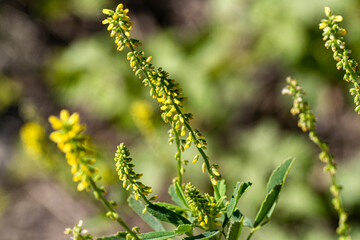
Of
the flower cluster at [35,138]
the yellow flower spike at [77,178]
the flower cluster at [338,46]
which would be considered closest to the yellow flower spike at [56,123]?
the yellow flower spike at [77,178]

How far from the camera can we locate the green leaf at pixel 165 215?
1.13 metres

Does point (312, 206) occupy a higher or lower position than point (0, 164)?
lower

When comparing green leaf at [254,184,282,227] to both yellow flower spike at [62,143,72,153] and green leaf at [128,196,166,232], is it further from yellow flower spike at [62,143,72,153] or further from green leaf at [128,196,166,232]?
yellow flower spike at [62,143,72,153]

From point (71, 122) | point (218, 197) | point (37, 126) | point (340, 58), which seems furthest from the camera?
point (37, 126)

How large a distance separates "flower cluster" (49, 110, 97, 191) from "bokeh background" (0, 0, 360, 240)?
8.70 ft

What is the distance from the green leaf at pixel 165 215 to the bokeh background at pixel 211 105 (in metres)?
2.37

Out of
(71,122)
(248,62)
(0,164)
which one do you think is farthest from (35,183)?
(71,122)

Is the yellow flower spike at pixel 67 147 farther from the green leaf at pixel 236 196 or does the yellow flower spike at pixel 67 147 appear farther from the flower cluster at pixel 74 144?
the green leaf at pixel 236 196

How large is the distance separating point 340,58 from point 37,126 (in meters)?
2.81

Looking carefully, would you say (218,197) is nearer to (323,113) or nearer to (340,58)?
(340,58)

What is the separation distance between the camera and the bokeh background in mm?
4523

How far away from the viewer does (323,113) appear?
5512mm

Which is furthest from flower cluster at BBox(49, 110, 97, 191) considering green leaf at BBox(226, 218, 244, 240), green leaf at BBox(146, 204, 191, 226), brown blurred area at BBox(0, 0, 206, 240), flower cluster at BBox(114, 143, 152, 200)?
brown blurred area at BBox(0, 0, 206, 240)

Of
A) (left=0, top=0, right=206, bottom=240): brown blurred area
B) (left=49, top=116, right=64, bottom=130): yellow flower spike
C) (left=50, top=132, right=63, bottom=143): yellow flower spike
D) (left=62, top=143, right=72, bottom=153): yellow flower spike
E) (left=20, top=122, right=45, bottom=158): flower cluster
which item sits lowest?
(left=62, top=143, right=72, bottom=153): yellow flower spike
